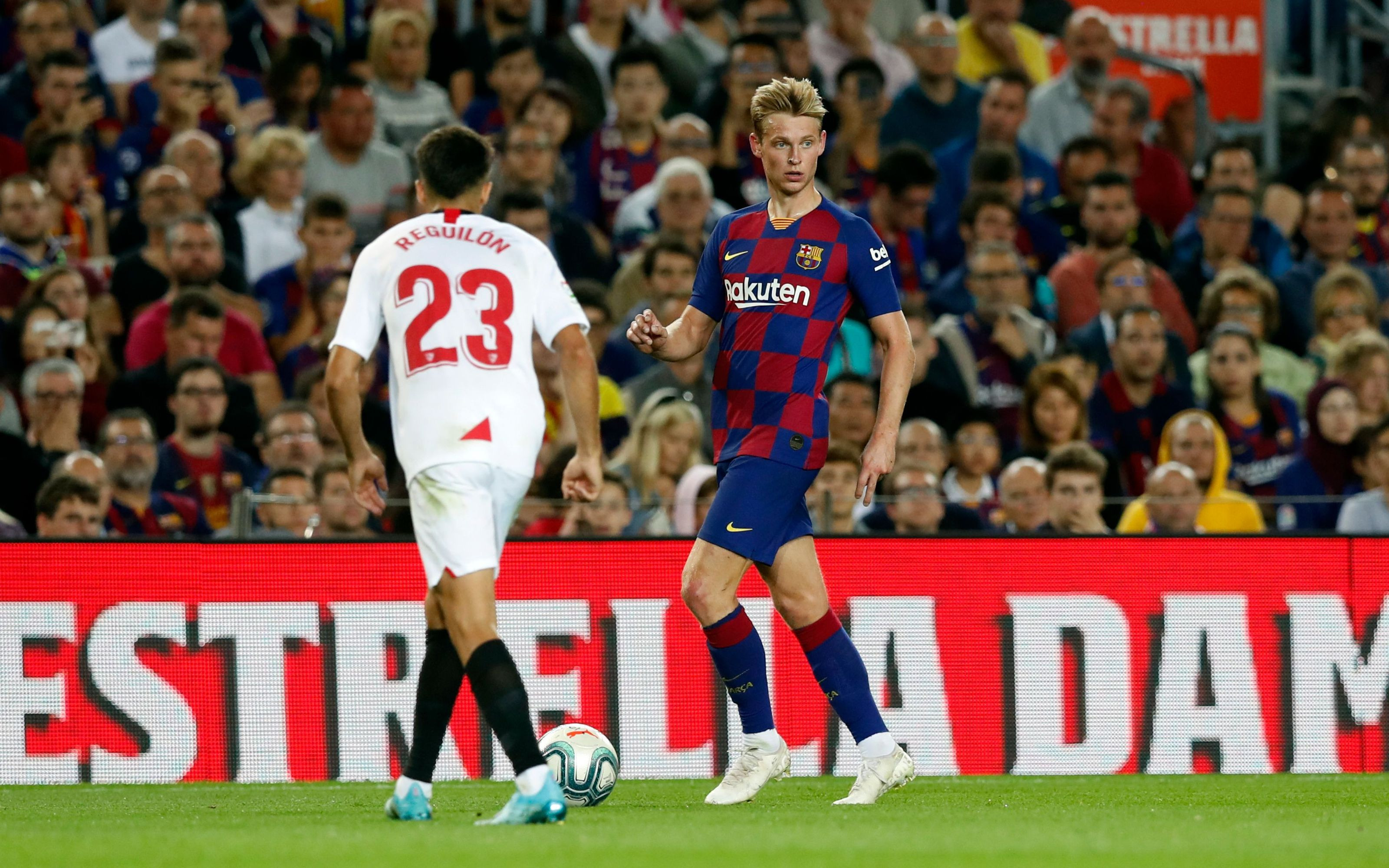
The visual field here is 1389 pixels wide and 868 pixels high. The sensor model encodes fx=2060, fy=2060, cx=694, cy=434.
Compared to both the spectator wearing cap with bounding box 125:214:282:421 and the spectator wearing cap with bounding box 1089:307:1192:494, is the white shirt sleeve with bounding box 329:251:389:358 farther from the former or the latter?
the spectator wearing cap with bounding box 1089:307:1192:494

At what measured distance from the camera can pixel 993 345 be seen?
1298 centimetres

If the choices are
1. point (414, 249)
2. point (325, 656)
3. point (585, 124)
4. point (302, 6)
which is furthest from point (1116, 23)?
point (414, 249)

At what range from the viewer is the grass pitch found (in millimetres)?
5652

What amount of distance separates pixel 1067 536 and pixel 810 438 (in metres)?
2.94

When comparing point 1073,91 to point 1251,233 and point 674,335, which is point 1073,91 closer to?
point 1251,233

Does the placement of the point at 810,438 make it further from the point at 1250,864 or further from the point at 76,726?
the point at 76,726

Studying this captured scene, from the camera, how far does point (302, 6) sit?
1591cm

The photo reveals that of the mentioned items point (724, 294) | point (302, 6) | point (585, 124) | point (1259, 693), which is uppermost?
point (302, 6)

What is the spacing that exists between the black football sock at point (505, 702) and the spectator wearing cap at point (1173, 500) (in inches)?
185

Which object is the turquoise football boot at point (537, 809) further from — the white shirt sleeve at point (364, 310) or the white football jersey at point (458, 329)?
the white shirt sleeve at point (364, 310)

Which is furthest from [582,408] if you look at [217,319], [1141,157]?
[1141,157]

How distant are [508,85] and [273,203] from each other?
2125 millimetres

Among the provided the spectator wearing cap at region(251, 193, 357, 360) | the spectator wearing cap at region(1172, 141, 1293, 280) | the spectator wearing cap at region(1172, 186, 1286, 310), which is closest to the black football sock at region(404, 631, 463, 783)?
the spectator wearing cap at region(251, 193, 357, 360)

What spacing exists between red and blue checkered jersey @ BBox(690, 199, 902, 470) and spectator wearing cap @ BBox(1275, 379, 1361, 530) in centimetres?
558
